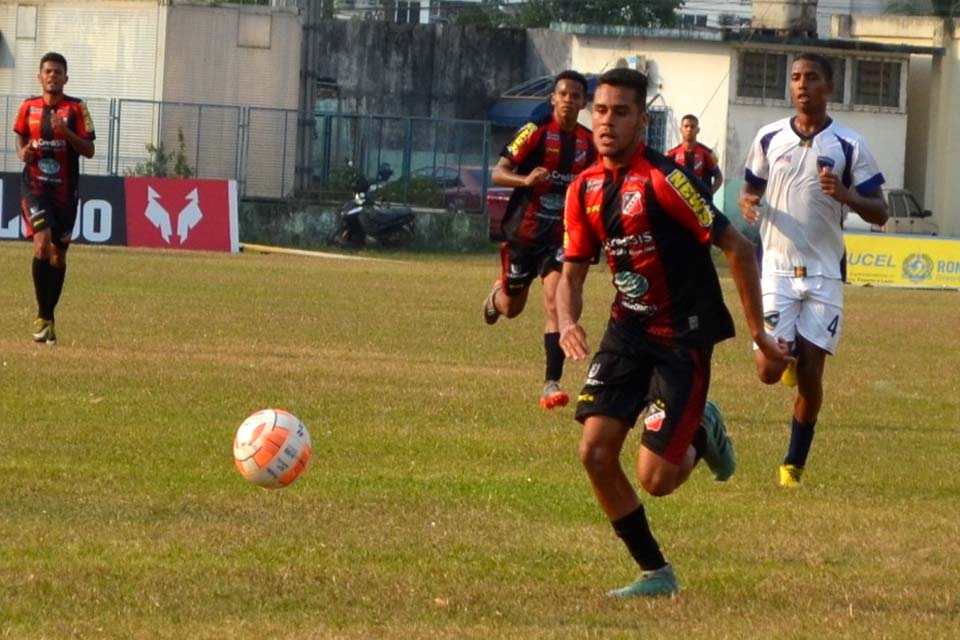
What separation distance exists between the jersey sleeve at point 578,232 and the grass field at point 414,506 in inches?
49.8

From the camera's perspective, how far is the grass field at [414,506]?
254 inches

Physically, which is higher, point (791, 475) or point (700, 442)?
point (700, 442)

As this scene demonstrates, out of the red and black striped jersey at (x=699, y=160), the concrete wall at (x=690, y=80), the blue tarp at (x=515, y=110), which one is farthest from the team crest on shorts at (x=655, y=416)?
the concrete wall at (x=690, y=80)

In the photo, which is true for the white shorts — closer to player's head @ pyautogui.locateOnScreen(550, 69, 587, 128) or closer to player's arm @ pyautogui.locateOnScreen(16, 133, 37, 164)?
player's head @ pyautogui.locateOnScreen(550, 69, 587, 128)

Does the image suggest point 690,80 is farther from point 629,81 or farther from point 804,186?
point 629,81

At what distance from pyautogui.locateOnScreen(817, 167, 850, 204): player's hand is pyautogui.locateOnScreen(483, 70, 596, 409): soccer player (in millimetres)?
2797

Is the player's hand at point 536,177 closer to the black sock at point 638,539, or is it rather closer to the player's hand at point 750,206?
the player's hand at point 750,206

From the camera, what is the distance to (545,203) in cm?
1237

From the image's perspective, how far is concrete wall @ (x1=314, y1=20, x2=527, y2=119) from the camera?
51094 mm

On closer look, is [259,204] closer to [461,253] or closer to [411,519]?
[461,253]

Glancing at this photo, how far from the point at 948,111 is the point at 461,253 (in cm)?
1938

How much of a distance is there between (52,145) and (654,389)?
945cm

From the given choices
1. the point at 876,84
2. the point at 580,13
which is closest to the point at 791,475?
the point at 876,84

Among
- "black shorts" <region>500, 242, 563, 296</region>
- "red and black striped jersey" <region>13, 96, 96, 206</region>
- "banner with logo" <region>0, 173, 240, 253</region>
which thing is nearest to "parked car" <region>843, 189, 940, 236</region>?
"banner with logo" <region>0, 173, 240, 253</region>
